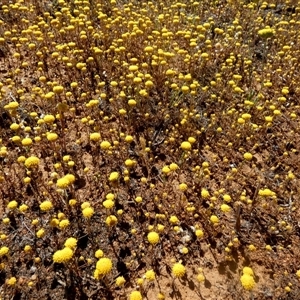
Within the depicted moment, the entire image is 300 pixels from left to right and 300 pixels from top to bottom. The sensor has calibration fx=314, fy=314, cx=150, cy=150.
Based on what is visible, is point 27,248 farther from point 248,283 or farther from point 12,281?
point 248,283

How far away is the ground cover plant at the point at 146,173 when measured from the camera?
450cm

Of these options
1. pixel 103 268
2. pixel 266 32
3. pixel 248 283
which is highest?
pixel 266 32

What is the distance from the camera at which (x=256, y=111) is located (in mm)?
6992

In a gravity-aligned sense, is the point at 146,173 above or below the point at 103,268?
below

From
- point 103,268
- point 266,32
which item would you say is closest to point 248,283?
point 103,268

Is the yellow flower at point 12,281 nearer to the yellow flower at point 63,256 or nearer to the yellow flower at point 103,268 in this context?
the yellow flower at point 63,256

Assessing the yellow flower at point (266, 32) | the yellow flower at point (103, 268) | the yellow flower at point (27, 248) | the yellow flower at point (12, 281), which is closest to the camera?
the yellow flower at point (103, 268)

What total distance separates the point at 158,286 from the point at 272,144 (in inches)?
151

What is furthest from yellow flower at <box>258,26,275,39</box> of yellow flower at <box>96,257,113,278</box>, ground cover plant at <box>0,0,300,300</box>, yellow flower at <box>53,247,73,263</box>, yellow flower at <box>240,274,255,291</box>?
yellow flower at <box>53,247,73,263</box>

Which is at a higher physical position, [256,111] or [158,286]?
[256,111]

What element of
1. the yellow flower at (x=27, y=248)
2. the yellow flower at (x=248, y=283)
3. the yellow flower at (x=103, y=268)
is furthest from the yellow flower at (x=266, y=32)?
the yellow flower at (x=27, y=248)

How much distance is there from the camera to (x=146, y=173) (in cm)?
582

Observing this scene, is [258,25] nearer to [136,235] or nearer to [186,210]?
[186,210]

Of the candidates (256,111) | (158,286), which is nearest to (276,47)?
(256,111)
